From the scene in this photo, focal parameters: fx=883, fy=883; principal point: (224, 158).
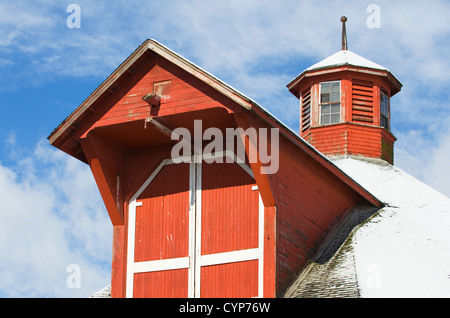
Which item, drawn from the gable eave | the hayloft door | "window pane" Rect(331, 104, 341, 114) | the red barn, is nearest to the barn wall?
the red barn

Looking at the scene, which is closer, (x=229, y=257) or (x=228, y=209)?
(x=229, y=257)

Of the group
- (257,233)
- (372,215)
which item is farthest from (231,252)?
(372,215)

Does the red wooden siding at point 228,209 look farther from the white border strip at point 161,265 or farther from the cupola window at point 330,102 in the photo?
the cupola window at point 330,102

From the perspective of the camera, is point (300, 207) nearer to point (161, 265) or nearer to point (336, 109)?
point (161, 265)

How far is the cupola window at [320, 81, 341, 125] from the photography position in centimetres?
2327

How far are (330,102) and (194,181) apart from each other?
26.9ft

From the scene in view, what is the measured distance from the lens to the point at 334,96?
76.9ft

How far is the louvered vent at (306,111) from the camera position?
938 inches


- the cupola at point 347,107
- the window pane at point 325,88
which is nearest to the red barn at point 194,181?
the cupola at point 347,107

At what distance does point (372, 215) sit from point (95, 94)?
19.5 feet

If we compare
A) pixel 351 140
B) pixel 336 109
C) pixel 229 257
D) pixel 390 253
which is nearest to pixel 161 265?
pixel 229 257

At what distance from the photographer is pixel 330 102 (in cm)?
2338

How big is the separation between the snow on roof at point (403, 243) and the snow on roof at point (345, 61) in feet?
13.5

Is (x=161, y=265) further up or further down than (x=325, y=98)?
further down
